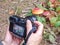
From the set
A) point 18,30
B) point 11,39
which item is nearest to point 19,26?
point 18,30

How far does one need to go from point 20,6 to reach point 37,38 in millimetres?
1578

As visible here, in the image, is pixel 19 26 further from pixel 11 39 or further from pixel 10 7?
pixel 10 7

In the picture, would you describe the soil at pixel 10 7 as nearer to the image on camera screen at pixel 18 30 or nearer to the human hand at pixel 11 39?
the human hand at pixel 11 39

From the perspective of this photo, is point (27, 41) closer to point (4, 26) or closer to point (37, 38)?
point (37, 38)

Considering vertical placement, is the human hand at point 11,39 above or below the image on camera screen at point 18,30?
below

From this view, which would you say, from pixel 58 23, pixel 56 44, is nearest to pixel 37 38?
pixel 56 44

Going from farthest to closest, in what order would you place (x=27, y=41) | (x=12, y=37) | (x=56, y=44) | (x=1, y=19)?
1. (x=1, y=19)
2. (x=56, y=44)
3. (x=12, y=37)
4. (x=27, y=41)

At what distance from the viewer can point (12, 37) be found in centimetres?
224

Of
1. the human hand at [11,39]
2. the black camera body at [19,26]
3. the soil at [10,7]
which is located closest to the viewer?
the black camera body at [19,26]

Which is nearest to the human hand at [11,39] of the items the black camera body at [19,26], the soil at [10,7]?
the black camera body at [19,26]

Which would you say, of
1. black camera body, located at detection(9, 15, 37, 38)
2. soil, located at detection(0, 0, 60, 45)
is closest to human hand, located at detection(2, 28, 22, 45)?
black camera body, located at detection(9, 15, 37, 38)

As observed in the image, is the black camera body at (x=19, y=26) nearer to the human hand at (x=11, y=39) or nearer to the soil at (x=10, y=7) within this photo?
the human hand at (x=11, y=39)

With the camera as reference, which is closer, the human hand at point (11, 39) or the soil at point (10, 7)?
the human hand at point (11, 39)

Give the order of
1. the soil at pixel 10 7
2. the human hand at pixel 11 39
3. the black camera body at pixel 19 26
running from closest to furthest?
the black camera body at pixel 19 26 < the human hand at pixel 11 39 < the soil at pixel 10 7
